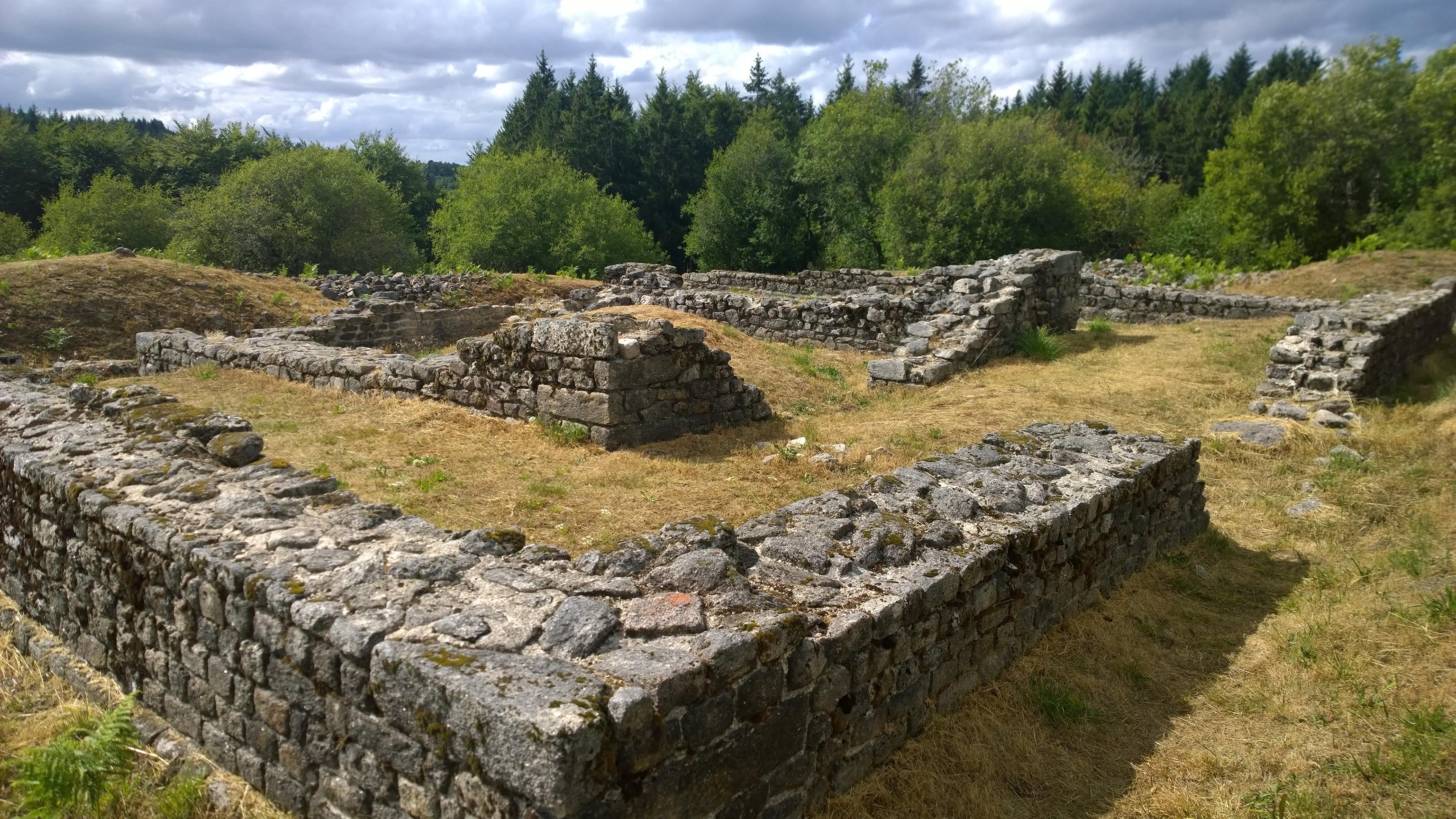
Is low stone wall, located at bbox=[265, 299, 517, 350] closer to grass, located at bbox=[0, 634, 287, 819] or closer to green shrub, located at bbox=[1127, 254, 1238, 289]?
grass, located at bbox=[0, 634, 287, 819]

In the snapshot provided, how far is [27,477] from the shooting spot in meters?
5.35

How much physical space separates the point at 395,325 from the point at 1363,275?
2232cm

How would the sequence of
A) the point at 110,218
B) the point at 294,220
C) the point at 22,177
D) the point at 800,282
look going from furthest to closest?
the point at 22,177 → the point at 110,218 → the point at 294,220 → the point at 800,282

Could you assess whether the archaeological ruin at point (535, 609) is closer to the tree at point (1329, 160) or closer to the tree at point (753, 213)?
the tree at point (1329, 160)

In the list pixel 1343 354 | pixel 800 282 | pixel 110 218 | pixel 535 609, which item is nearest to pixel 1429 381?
pixel 1343 354

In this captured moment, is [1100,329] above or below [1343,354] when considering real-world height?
below

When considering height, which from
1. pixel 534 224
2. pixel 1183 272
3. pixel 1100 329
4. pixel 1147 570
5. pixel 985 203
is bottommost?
pixel 1147 570

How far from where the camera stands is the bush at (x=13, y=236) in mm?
33531

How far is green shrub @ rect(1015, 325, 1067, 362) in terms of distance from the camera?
14203mm

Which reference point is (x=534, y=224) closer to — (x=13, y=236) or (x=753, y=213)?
(x=753, y=213)

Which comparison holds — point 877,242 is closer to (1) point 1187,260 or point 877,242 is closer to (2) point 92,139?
(1) point 1187,260

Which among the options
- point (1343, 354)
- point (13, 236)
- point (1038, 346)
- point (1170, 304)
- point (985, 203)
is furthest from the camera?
point (13, 236)

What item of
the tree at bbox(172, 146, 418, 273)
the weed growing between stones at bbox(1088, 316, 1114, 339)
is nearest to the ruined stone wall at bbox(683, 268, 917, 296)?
the weed growing between stones at bbox(1088, 316, 1114, 339)

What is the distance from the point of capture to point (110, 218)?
3509cm
